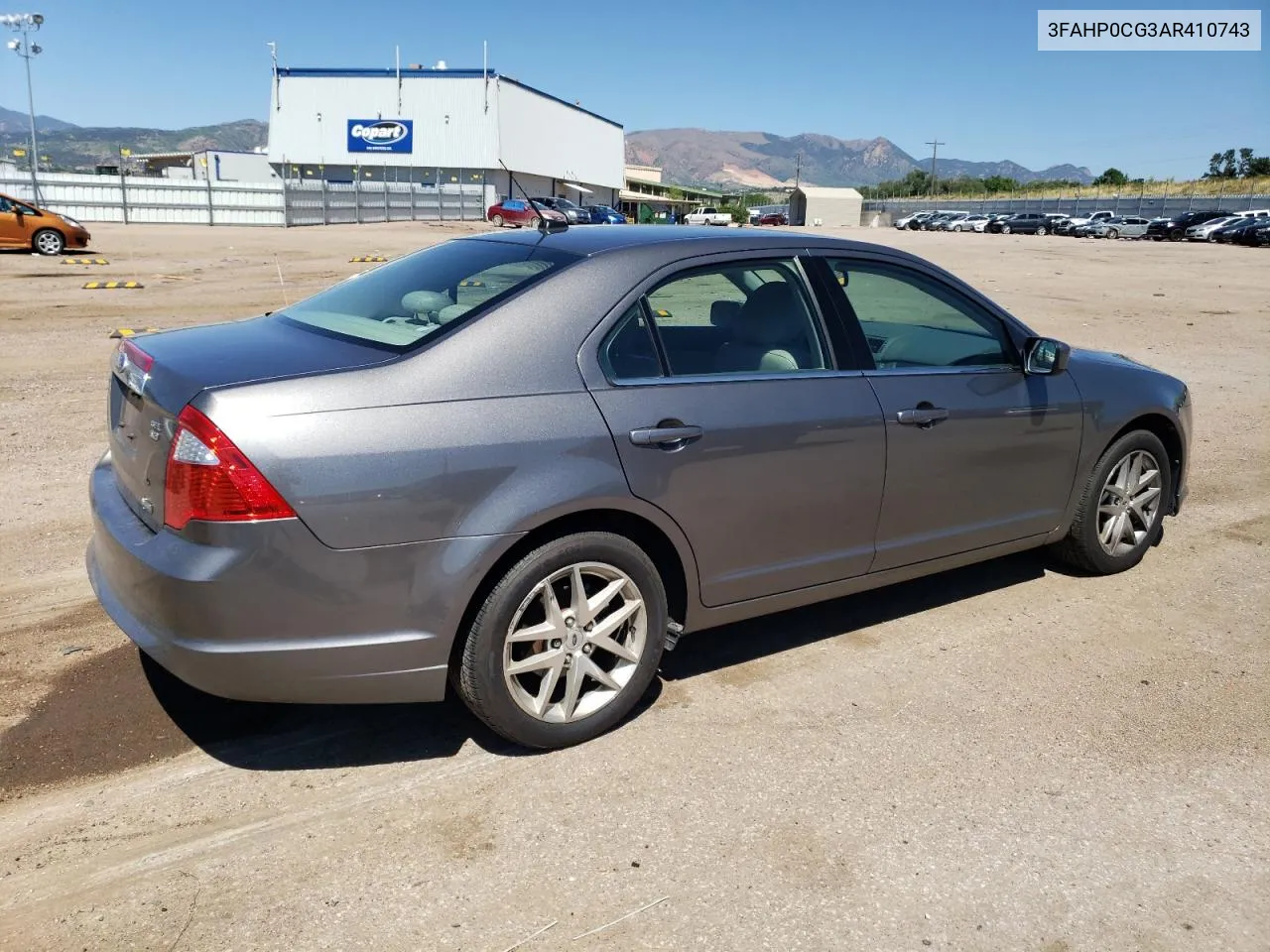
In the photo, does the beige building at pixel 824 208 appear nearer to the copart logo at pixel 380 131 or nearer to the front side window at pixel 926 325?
the copart logo at pixel 380 131

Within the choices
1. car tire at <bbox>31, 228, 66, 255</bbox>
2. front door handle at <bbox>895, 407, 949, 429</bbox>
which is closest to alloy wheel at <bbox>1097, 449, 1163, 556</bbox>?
front door handle at <bbox>895, 407, 949, 429</bbox>

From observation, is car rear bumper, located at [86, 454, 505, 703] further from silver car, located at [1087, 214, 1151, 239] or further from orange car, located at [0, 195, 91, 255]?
silver car, located at [1087, 214, 1151, 239]

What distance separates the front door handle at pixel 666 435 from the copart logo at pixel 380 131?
2804 inches

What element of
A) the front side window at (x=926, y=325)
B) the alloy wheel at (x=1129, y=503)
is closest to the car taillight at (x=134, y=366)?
the front side window at (x=926, y=325)

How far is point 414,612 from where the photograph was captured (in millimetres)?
2998

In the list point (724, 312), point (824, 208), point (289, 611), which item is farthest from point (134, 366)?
point (824, 208)

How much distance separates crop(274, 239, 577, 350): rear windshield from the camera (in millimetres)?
3371

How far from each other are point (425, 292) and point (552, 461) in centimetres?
98

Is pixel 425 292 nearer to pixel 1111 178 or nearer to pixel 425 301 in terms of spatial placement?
pixel 425 301

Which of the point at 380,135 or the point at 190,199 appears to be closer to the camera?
the point at 190,199

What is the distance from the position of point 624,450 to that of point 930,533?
1625 millimetres

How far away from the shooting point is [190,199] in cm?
4075

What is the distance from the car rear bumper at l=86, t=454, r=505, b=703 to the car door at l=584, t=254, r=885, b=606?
76 cm

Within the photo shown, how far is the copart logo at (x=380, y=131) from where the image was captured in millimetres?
68938
